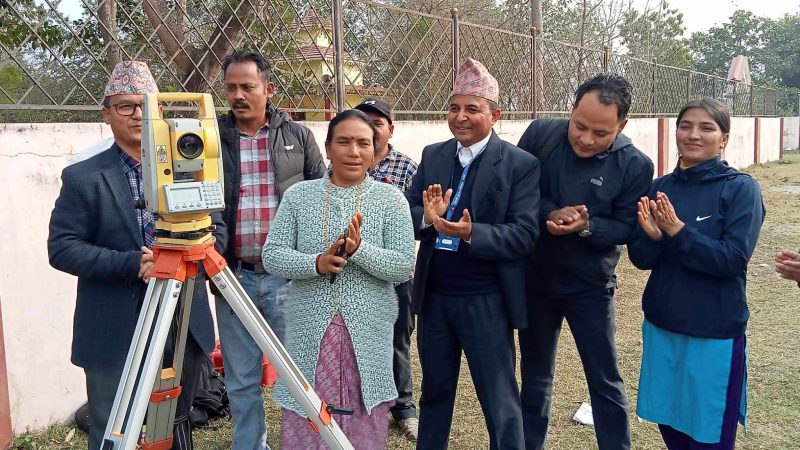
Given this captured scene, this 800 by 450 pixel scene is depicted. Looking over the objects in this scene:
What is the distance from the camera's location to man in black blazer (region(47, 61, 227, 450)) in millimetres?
2336

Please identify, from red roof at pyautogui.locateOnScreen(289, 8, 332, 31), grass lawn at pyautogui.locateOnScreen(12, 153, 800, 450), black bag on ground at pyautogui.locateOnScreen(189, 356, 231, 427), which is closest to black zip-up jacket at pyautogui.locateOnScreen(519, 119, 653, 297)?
grass lawn at pyautogui.locateOnScreen(12, 153, 800, 450)

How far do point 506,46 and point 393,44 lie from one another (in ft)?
7.31

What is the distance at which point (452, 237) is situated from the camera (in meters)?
2.67

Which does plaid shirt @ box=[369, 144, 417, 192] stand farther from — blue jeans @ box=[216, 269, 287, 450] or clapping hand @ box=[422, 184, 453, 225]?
clapping hand @ box=[422, 184, 453, 225]

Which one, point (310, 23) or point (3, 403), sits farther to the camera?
point (310, 23)

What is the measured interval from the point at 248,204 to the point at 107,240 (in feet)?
2.25

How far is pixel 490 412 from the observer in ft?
8.87

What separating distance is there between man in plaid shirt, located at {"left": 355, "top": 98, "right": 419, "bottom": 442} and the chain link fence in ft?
4.10

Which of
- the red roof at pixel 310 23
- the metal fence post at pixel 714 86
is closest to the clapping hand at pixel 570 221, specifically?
the red roof at pixel 310 23

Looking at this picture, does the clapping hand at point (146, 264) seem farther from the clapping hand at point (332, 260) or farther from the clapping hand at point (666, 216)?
the clapping hand at point (666, 216)

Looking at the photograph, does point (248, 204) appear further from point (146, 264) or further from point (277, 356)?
point (277, 356)

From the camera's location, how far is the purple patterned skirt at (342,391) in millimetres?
2436

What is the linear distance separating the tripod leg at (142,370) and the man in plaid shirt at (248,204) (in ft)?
3.31

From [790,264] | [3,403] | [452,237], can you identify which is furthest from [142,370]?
[790,264]
